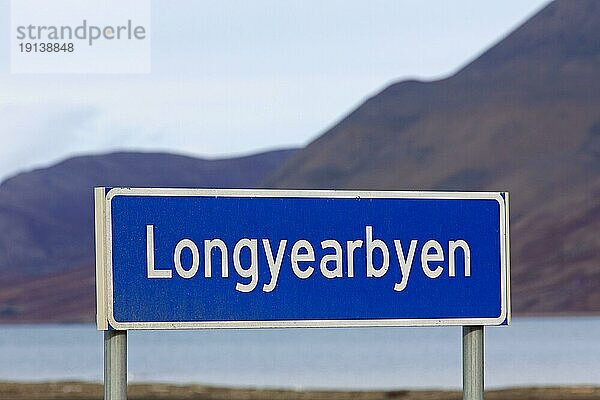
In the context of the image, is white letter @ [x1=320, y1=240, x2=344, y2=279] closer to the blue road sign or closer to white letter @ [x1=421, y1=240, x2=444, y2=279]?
the blue road sign

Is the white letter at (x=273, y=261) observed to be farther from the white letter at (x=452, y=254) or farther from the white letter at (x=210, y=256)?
the white letter at (x=452, y=254)

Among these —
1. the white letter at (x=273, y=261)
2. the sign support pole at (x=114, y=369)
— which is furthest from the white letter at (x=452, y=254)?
the sign support pole at (x=114, y=369)

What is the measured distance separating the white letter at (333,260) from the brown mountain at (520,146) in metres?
118

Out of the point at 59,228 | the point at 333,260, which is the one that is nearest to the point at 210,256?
the point at 333,260

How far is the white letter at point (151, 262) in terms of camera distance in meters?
4.73

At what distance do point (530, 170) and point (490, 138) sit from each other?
929 centimetres

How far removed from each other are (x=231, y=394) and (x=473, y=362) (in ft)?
61.3

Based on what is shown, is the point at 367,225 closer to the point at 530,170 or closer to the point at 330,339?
the point at 330,339

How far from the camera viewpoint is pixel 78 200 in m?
134

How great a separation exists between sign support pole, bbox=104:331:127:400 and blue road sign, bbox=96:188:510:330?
2.6 inches

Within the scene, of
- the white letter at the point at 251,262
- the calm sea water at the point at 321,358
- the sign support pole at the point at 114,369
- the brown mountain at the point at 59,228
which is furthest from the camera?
the brown mountain at the point at 59,228

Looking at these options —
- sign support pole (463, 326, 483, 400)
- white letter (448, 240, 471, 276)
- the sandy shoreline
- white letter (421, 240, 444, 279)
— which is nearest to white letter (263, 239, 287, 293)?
white letter (421, 240, 444, 279)

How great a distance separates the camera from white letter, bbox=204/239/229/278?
15.8 ft

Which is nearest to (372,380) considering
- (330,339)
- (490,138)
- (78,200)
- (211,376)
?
(211,376)
